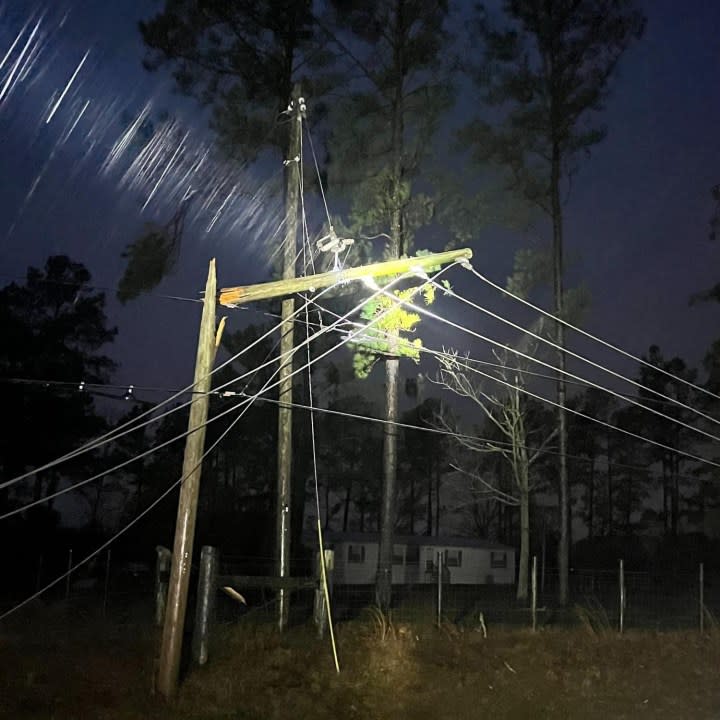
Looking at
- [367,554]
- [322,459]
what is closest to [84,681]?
[367,554]

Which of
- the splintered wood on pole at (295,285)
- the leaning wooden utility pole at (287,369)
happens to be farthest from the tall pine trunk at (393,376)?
the splintered wood on pole at (295,285)

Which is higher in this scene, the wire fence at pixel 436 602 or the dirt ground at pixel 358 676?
the wire fence at pixel 436 602

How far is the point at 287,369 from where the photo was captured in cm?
1788

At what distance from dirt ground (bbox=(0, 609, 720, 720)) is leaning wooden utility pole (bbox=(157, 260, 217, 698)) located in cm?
32

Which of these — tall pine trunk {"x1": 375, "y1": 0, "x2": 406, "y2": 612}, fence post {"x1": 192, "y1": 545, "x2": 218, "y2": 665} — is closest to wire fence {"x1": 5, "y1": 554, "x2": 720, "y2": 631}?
tall pine trunk {"x1": 375, "y1": 0, "x2": 406, "y2": 612}

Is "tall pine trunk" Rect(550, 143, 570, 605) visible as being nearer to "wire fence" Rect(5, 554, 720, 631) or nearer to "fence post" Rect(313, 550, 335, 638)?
"wire fence" Rect(5, 554, 720, 631)

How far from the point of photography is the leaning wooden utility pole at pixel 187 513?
8844 mm

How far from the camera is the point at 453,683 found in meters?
10.2

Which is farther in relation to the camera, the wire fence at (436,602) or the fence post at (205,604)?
the wire fence at (436,602)

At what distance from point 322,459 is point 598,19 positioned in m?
26.0

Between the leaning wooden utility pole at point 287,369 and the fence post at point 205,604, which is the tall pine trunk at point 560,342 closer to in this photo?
the leaning wooden utility pole at point 287,369

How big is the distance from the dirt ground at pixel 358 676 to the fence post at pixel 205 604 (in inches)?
11.9

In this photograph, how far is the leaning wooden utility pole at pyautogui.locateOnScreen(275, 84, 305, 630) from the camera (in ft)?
44.7

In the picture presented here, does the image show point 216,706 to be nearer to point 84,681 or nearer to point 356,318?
point 84,681
